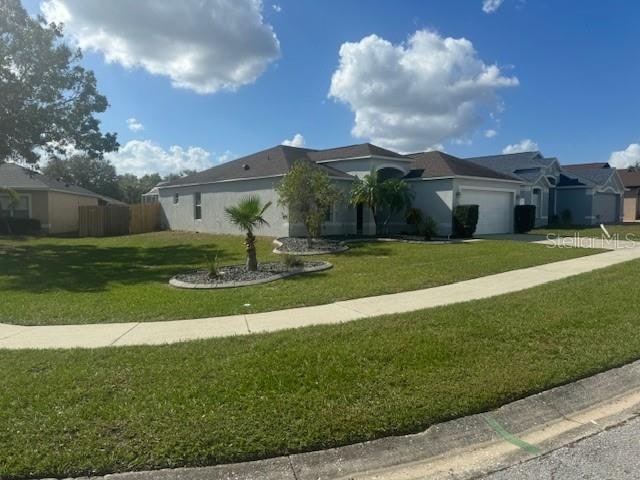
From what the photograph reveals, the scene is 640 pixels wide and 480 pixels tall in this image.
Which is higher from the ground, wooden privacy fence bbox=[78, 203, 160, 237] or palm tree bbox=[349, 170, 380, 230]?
palm tree bbox=[349, 170, 380, 230]

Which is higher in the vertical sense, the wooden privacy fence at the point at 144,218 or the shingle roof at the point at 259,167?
the shingle roof at the point at 259,167

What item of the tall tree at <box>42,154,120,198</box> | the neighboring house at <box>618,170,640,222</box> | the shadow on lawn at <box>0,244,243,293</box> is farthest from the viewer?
the tall tree at <box>42,154,120,198</box>

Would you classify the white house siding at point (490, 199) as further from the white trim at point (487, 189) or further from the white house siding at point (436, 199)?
the white house siding at point (436, 199)

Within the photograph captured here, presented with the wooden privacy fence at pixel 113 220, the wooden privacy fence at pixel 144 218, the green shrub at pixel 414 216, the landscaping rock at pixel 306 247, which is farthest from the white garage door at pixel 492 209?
the wooden privacy fence at pixel 113 220

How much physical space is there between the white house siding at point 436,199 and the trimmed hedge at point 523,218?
20.4 feet

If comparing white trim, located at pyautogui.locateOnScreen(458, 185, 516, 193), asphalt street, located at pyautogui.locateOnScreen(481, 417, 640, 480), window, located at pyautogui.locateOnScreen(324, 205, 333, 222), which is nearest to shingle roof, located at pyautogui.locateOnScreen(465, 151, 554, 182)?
white trim, located at pyautogui.locateOnScreen(458, 185, 516, 193)

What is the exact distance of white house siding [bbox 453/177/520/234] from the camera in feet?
74.7

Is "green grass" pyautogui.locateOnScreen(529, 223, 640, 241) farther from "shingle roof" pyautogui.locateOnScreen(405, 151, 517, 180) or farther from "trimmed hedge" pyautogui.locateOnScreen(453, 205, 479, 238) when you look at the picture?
"trimmed hedge" pyautogui.locateOnScreen(453, 205, 479, 238)

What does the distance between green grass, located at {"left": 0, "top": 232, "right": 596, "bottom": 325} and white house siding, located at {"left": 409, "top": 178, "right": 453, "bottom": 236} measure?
394 cm

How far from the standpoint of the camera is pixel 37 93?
1953cm

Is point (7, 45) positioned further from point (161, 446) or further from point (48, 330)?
point (161, 446)

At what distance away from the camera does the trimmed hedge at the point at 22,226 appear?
2736cm

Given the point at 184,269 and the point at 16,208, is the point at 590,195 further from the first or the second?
the point at 16,208

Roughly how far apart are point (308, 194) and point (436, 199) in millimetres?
8610
